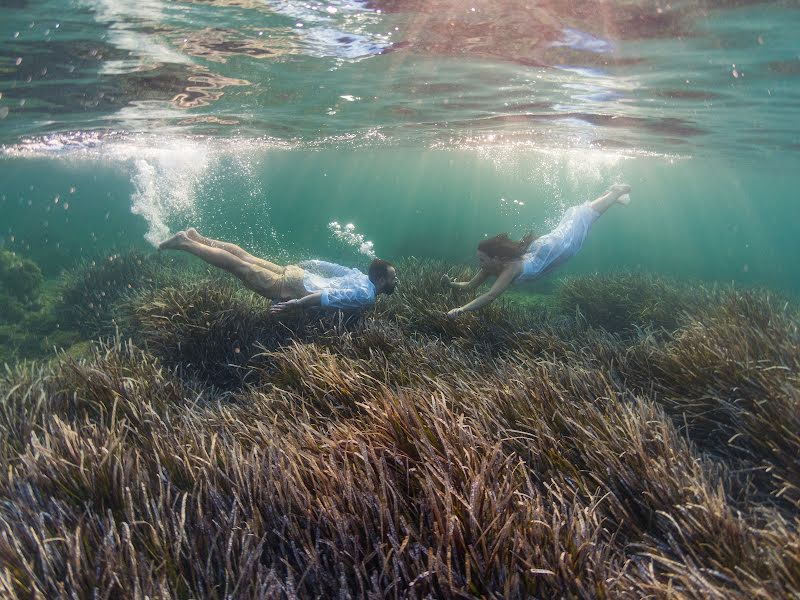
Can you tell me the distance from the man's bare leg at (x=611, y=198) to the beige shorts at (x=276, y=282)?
7.12 metres

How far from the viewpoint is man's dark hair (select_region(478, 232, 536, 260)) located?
8.09 m

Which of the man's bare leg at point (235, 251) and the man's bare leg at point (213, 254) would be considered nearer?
the man's bare leg at point (213, 254)

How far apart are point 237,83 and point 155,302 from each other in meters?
9.13

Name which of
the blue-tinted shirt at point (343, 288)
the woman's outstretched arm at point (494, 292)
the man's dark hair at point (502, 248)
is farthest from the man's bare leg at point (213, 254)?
the man's dark hair at point (502, 248)

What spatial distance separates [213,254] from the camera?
7.89 meters

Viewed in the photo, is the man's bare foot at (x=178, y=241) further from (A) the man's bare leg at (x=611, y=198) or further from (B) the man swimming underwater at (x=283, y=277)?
(A) the man's bare leg at (x=611, y=198)

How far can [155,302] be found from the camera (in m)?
7.31

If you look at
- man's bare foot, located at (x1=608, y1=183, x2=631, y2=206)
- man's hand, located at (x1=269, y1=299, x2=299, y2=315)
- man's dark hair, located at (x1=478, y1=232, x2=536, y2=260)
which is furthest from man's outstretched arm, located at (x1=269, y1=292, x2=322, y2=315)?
man's bare foot, located at (x1=608, y1=183, x2=631, y2=206)

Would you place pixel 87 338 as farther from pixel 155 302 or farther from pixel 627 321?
pixel 627 321

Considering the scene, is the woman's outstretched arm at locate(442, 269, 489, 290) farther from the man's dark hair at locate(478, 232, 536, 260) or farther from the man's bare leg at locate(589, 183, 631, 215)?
the man's bare leg at locate(589, 183, 631, 215)

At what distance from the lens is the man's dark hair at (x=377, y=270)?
775 cm

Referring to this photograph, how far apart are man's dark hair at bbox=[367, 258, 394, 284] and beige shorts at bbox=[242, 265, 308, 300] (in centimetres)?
119

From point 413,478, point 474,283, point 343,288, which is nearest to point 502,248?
point 474,283

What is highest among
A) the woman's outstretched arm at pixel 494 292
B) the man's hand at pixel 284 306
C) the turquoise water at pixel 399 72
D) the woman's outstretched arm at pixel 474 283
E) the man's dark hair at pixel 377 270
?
the turquoise water at pixel 399 72
